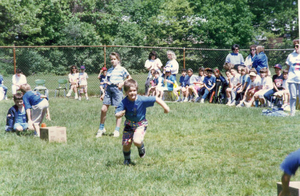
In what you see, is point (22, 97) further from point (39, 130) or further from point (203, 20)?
point (203, 20)

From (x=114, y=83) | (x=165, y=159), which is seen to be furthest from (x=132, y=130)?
(x=114, y=83)

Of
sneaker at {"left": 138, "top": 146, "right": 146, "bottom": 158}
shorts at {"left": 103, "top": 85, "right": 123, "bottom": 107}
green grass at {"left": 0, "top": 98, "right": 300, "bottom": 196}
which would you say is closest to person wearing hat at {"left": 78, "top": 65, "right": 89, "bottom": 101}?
green grass at {"left": 0, "top": 98, "right": 300, "bottom": 196}

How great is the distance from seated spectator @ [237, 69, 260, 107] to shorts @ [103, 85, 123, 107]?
573 centimetres

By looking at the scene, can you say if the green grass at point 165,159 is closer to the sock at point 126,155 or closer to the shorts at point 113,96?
the sock at point 126,155

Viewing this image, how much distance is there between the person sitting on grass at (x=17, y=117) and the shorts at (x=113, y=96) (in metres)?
2.19

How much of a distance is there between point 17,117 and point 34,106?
0.82 metres

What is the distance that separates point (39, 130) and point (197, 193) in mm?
5043

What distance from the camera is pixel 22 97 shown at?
9.55m

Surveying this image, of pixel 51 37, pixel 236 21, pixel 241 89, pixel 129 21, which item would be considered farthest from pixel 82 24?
pixel 241 89

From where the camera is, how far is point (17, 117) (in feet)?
31.5

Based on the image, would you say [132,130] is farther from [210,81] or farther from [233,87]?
[210,81]

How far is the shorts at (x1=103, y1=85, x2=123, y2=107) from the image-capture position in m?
8.70

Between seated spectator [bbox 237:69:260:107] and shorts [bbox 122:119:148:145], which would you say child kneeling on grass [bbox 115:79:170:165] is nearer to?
shorts [bbox 122:119:148:145]

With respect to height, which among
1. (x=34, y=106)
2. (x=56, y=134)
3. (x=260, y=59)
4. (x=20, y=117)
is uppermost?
(x=260, y=59)
